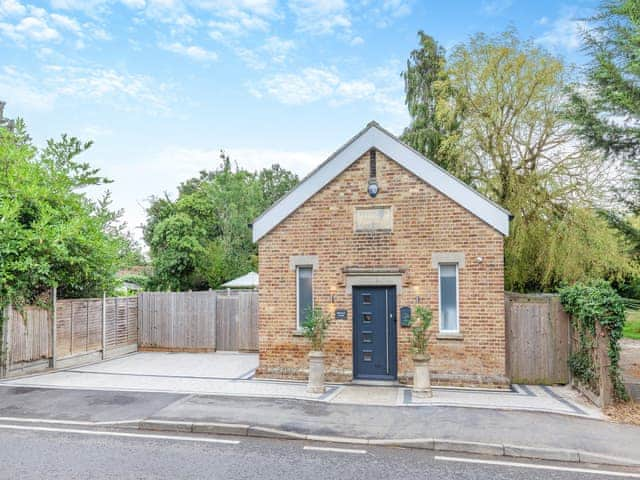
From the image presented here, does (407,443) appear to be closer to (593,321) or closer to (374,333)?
(374,333)

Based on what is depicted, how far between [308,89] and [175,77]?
4635 millimetres

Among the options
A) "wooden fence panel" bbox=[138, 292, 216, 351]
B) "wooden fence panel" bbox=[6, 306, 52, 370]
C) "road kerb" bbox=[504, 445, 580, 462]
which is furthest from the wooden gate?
"road kerb" bbox=[504, 445, 580, 462]

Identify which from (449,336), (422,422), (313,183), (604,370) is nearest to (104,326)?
(313,183)

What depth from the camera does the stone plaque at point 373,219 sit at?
11.5 m

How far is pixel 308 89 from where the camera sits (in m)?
16.6

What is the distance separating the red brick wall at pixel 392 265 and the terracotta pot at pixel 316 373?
1104 mm

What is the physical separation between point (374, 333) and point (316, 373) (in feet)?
6.07

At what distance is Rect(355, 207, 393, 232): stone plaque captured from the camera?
1146 cm

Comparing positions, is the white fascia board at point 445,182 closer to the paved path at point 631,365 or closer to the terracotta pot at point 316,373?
the paved path at point 631,365

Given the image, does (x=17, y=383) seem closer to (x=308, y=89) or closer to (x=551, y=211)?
(x=308, y=89)

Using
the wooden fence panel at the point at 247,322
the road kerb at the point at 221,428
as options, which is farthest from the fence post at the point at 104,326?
the road kerb at the point at 221,428

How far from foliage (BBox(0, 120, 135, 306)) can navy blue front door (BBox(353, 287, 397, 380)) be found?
26.5 feet

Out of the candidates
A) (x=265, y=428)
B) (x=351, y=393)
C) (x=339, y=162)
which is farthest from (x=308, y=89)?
(x=265, y=428)

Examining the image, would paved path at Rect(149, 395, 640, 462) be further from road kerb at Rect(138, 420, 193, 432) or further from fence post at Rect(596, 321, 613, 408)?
fence post at Rect(596, 321, 613, 408)
